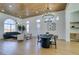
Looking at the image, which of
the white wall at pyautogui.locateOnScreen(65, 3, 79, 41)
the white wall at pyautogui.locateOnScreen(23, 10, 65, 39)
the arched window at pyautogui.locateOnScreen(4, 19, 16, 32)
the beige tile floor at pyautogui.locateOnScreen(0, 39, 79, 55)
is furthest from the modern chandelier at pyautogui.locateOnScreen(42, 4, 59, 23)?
the arched window at pyautogui.locateOnScreen(4, 19, 16, 32)

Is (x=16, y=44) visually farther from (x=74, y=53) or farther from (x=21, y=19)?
(x=74, y=53)

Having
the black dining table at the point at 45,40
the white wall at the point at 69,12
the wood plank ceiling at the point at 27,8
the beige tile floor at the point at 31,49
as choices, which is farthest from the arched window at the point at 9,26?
the white wall at the point at 69,12

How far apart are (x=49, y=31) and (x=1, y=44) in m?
1.28

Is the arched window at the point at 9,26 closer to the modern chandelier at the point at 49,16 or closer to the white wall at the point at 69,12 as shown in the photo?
the modern chandelier at the point at 49,16

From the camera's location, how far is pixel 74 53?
144 inches

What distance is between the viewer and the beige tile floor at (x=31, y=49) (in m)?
3.64

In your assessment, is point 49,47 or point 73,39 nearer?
point 49,47

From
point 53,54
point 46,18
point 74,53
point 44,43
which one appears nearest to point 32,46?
point 44,43

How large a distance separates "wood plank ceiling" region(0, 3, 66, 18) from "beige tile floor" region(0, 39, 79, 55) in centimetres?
75

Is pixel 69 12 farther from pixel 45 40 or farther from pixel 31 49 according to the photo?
pixel 31 49

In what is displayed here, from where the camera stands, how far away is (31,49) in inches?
146

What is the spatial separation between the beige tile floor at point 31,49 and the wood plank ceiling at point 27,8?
0.75 m

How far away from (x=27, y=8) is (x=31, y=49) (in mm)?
1060

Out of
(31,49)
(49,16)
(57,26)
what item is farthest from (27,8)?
(31,49)
